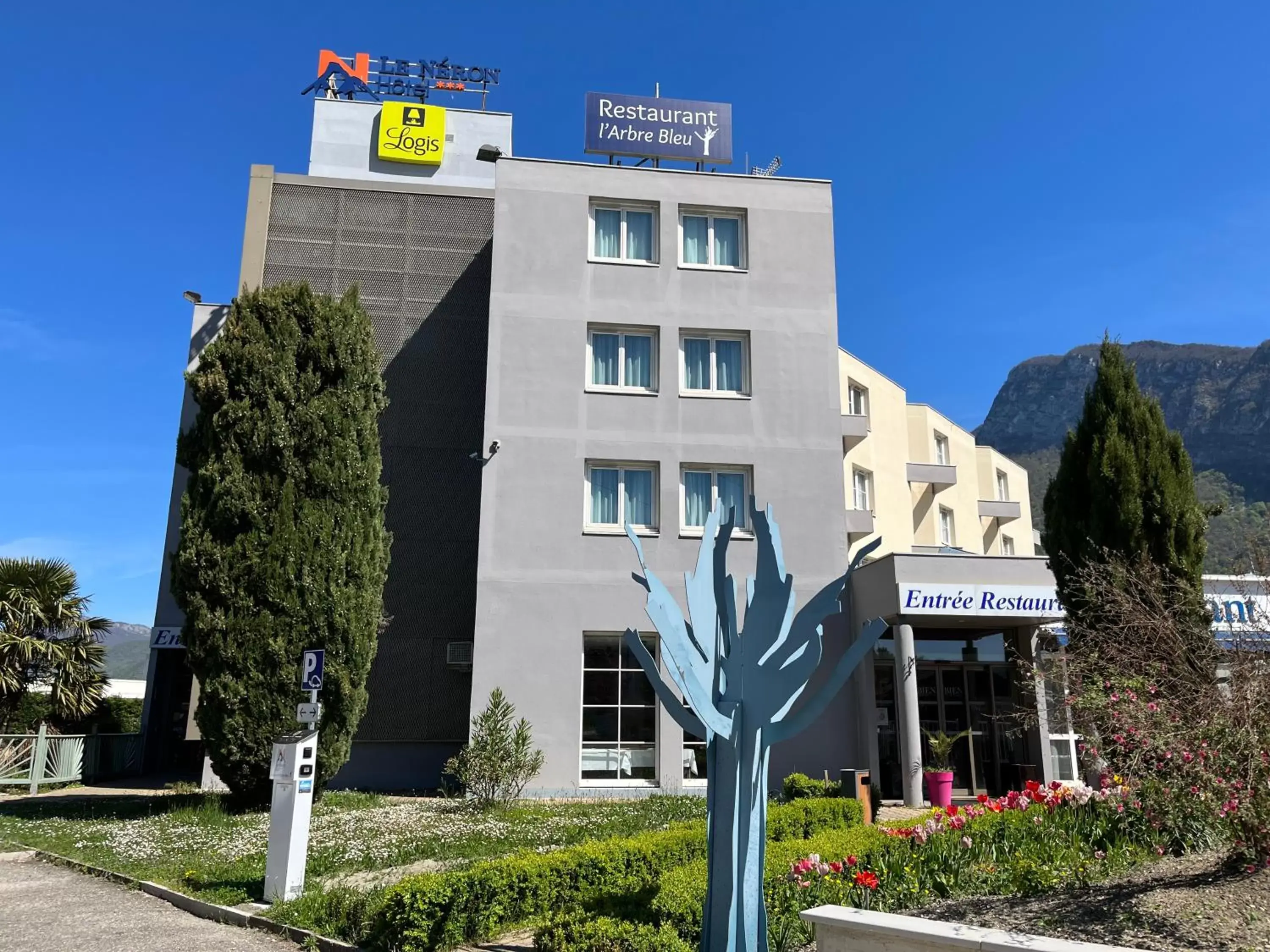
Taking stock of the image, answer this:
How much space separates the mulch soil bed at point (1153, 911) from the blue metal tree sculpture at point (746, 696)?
1.63 m

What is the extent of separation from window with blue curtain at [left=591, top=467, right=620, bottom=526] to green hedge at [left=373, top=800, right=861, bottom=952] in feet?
31.9

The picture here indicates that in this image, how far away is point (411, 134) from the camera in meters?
28.5

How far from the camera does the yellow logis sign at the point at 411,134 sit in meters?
28.4

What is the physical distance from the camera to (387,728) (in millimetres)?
20531

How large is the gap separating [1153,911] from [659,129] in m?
20.4

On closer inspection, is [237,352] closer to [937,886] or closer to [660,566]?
[660,566]

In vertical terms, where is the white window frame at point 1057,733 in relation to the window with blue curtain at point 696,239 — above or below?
below

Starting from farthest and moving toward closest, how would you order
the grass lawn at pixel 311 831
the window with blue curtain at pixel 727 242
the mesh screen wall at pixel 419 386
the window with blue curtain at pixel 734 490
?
the window with blue curtain at pixel 727 242
the mesh screen wall at pixel 419 386
the window with blue curtain at pixel 734 490
the grass lawn at pixel 311 831

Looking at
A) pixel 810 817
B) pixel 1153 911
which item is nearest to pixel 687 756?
pixel 810 817

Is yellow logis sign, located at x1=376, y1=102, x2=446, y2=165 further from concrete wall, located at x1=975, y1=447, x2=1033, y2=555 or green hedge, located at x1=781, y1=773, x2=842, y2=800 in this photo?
concrete wall, located at x1=975, y1=447, x2=1033, y2=555

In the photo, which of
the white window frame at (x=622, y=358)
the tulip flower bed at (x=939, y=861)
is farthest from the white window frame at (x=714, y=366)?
the tulip flower bed at (x=939, y=861)

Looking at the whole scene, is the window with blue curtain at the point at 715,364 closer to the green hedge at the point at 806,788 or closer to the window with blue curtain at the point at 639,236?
the window with blue curtain at the point at 639,236

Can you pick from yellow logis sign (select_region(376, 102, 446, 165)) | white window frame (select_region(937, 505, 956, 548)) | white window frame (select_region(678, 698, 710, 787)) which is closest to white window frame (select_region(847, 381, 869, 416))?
white window frame (select_region(937, 505, 956, 548))

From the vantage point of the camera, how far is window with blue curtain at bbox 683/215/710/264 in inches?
837
